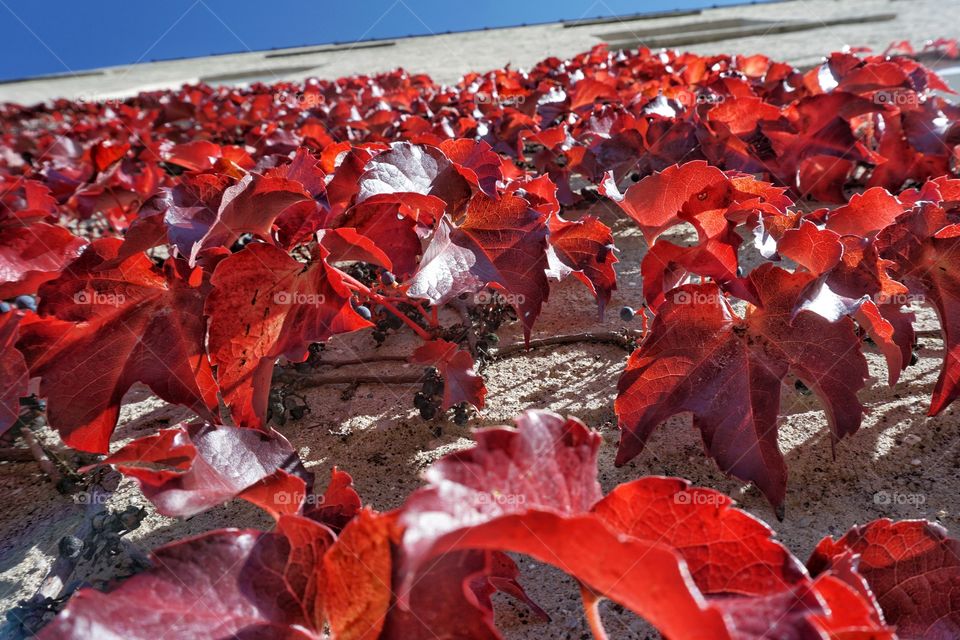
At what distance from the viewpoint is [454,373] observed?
1.14m

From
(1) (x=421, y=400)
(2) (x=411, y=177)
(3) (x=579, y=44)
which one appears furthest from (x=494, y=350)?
(3) (x=579, y=44)

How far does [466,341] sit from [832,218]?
0.76 metres

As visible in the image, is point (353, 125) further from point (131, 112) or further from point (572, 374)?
point (131, 112)

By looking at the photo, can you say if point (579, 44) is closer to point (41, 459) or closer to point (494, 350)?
point (494, 350)

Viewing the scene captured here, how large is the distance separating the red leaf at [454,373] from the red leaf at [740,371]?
0.31m

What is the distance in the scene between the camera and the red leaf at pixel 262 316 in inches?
34.4

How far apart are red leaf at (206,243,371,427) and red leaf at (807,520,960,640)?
24.4 inches

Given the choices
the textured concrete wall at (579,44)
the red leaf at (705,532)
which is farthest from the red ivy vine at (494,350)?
the textured concrete wall at (579,44)

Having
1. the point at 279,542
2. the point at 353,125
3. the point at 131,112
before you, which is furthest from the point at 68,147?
the point at 279,542

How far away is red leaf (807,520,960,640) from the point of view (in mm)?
575

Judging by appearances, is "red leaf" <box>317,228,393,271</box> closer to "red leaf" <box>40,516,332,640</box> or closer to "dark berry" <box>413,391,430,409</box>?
"dark berry" <box>413,391,430,409</box>

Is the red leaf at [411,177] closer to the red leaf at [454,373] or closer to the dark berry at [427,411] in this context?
the red leaf at [454,373]

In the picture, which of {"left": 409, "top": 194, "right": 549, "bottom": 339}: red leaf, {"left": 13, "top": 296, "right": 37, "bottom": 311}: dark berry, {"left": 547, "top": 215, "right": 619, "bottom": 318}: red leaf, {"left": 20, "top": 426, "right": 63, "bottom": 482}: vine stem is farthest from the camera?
{"left": 13, "top": 296, "right": 37, "bottom": 311}: dark berry

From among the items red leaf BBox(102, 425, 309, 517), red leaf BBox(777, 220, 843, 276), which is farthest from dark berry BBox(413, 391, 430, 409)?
red leaf BBox(777, 220, 843, 276)
